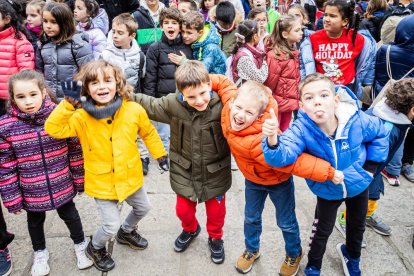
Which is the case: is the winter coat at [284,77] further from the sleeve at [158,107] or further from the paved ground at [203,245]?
the sleeve at [158,107]

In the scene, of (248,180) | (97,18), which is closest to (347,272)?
(248,180)

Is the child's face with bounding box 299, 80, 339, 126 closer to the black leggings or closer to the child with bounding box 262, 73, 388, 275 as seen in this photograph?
the child with bounding box 262, 73, 388, 275

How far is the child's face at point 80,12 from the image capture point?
198 inches

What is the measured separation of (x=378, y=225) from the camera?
3.41 meters

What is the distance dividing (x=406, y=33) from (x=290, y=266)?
262 cm

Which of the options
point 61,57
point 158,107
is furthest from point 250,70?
point 61,57

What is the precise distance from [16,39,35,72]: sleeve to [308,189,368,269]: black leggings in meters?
3.36

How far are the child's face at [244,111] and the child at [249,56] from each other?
5.50ft

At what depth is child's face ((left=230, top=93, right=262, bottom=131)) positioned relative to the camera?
2424 millimetres

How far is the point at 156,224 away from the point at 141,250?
370mm

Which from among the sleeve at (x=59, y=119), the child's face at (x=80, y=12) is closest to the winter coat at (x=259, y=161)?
the sleeve at (x=59, y=119)

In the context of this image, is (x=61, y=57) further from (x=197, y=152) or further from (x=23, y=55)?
(x=197, y=152)

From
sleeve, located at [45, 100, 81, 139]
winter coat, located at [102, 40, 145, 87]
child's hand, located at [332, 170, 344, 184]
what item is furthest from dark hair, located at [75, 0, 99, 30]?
child's hand, located at [332, 170, 344, 184]

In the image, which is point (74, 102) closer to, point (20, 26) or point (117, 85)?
point (117, 85)
